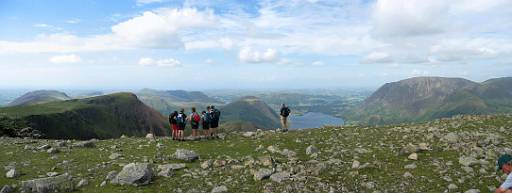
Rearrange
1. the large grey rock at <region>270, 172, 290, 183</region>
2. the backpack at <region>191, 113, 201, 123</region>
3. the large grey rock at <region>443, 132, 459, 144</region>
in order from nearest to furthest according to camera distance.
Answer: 1. the large grey rock at <region>270, 172, 290, 183</region>
2. the large grey rock at <region>443, 132, 459, 144</region>
3. the backpack at <region>191, 113, 201, 123</region>

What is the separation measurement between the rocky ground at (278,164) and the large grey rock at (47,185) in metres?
0.04

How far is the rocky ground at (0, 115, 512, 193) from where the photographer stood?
19.1 metres

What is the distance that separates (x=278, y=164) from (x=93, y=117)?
139 metres

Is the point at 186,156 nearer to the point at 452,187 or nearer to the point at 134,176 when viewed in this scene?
the point at 134,176

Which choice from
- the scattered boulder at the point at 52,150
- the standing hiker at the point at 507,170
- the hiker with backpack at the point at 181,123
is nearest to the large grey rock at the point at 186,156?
the hiker with backpack at the point at 181,123

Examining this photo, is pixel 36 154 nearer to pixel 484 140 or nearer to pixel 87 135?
pixel 484 140

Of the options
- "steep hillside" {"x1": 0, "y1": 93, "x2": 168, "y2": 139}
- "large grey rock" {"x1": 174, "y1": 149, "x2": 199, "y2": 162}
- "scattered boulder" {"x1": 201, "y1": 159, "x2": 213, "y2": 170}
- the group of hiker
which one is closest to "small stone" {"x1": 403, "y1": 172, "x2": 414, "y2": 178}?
"scattered boulder" {"x1": 201, "y1": 159, "x2": 213, "y2": 170}

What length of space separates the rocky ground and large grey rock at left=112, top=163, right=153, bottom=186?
5 cm

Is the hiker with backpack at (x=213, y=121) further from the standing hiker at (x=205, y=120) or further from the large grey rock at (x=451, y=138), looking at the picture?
the large grey rock at (x=451, y=138)

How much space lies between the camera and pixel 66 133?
113 metres

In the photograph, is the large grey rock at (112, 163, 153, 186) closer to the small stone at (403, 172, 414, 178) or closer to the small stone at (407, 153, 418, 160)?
the small stone at (403, 172, 414, 178)

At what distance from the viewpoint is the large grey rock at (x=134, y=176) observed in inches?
767

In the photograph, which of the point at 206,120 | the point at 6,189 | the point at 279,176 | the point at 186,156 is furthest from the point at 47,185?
the point at 206,120

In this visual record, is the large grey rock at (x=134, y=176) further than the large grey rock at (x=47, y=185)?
Yes
